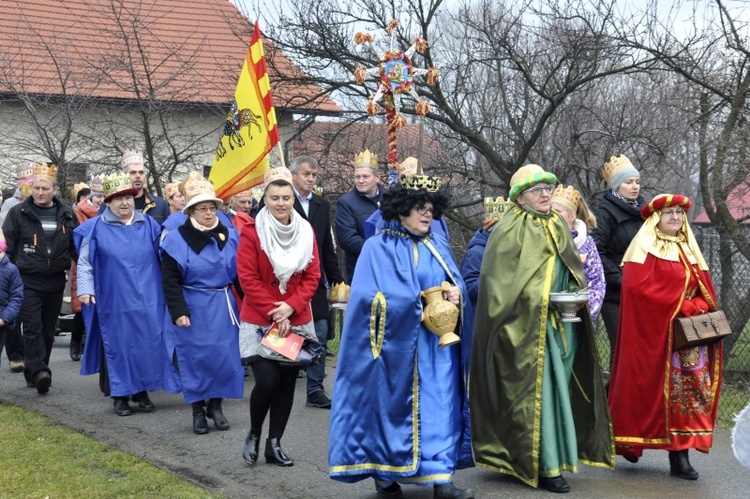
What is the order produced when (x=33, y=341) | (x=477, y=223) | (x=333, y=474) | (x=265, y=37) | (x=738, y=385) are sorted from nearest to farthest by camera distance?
(x=333, y=474) → (x=33, y=341) → (x=738, y=385) → (x=265, y=37) → (x=477, y=223)

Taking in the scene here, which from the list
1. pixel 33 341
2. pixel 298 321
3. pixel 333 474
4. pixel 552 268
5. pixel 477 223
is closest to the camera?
pixel 333 474

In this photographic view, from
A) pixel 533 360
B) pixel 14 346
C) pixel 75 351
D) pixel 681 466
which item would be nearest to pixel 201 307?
pixel 533 360

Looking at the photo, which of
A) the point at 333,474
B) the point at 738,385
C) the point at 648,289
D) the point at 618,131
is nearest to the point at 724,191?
the point at 738,385

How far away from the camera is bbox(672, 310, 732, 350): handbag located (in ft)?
21.7

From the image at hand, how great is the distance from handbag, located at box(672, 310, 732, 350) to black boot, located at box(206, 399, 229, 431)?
3557 millimetres

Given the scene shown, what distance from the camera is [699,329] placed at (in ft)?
21.7

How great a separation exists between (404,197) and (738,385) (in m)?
6.95

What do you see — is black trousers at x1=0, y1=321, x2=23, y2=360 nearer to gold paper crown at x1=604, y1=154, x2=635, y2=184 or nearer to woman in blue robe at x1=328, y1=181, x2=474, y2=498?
woman in blue robe at x1=328, y1=181, x2=474, y2=498

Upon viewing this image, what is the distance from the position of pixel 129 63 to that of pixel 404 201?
911 cm

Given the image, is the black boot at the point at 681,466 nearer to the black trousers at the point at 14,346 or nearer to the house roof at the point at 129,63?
the black trousers at the point at 14,346

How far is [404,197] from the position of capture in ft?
20.4

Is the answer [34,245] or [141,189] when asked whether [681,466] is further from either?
[34,245]

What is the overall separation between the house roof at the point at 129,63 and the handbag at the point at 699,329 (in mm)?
9055

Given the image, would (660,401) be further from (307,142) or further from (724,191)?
(307,142)
